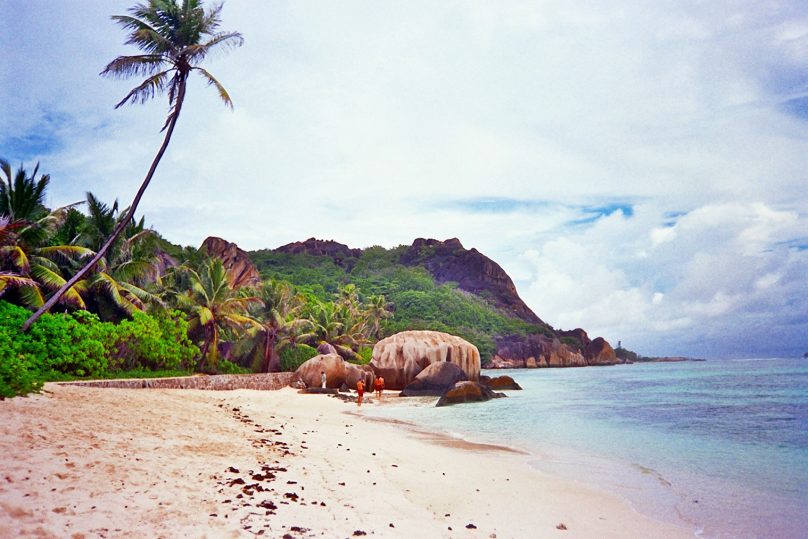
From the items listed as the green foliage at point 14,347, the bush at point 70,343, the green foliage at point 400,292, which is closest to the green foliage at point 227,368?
the bush at point 70,343

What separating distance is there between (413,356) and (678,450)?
838 inches

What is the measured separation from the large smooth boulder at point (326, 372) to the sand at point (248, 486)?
62.9ft

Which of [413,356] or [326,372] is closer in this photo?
[326,372]

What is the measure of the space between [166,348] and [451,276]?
118m

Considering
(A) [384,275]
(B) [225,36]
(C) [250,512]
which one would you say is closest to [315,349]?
(B) [225,36]

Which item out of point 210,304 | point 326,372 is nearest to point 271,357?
point 326,372

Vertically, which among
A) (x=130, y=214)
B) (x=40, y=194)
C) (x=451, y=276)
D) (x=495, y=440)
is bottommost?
(x=495, y=440)

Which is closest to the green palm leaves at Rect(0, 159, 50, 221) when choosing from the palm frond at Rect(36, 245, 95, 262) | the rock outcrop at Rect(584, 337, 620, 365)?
the palm frond at Rect(36, 245, 95, 262)

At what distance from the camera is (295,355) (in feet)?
118

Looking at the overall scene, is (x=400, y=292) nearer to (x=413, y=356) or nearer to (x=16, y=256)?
(x=413, y=356)

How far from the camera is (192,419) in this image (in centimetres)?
1098

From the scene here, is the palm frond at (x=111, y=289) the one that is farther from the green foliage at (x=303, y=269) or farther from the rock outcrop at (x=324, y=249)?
the rock outcrop at (x=324, y=249)

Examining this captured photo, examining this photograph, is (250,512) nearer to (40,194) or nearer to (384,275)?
(40,194)

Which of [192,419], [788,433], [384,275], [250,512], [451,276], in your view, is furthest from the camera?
[451,276]
